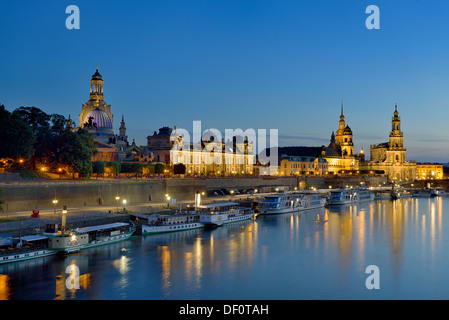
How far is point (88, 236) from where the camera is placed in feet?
99.2

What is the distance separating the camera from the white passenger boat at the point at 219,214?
41172 mm

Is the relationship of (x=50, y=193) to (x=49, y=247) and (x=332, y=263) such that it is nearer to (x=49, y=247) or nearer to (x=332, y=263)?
(x=49, y=247)

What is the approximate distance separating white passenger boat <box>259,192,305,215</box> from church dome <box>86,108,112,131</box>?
4767 centimetres

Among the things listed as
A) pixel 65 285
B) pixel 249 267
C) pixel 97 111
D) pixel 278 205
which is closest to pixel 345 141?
pixel 97 111

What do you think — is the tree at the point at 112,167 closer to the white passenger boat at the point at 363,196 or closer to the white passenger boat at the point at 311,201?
the white passenger boat at the point at 311,201

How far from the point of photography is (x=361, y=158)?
494 ft

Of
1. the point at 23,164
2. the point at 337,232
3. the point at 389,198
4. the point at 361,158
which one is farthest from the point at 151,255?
the point at 361,158

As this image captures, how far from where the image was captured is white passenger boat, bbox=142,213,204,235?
36.3m

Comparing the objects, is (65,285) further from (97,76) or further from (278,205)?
(97,76)

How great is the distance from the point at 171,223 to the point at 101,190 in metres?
11.1

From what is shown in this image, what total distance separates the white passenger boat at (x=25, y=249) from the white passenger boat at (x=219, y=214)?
51.5 ft
